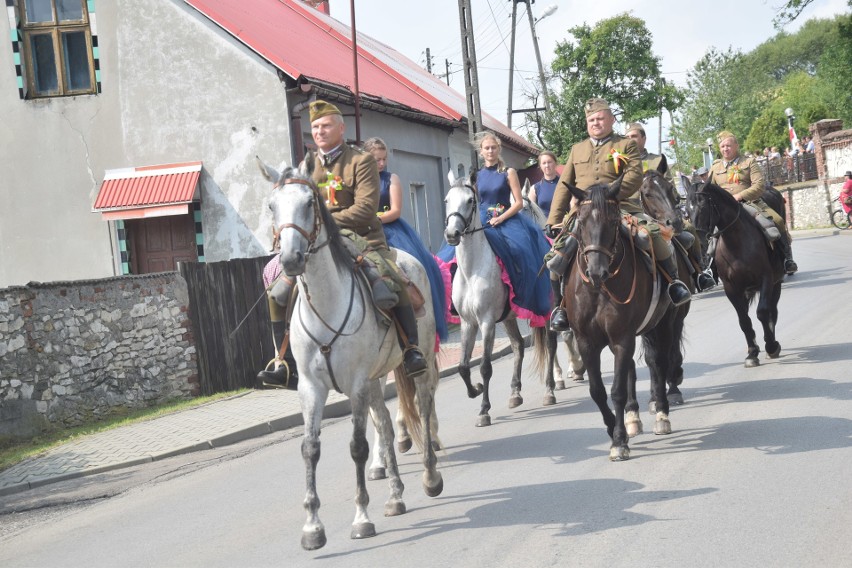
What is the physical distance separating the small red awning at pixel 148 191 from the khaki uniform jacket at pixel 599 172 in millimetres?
11210

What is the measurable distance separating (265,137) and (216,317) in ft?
18.5

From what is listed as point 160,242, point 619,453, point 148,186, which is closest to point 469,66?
point 148,186

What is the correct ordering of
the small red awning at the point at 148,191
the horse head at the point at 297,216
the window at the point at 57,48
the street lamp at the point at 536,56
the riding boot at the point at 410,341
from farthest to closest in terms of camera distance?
1. the street lamp at the point at 536,56
2. the window at the point at 57,48
3. the small red awning at the point at 148,191
4. the riding boot at the point at 410,341
5. the horse head at the point at 297,216

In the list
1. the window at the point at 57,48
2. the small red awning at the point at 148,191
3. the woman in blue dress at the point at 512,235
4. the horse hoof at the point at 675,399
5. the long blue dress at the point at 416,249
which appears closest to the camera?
the long blue dress at the point at 416,249

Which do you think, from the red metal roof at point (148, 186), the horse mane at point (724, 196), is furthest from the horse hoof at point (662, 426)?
the red metal roof at point (148, 186)

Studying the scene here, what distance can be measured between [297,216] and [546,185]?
8.37 m

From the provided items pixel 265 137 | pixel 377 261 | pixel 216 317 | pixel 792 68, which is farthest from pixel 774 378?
pixel 792 68

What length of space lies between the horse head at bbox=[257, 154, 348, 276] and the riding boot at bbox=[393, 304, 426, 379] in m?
0.99

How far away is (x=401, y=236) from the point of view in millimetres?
8891

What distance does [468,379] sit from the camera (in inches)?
396

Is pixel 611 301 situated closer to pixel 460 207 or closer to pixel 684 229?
pixel 460 207

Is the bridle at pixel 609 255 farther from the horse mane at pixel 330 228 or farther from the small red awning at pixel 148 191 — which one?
the small red awning at pixel 148 191

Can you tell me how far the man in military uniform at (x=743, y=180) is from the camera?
496 inches

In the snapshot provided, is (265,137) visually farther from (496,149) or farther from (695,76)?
(695,76)
